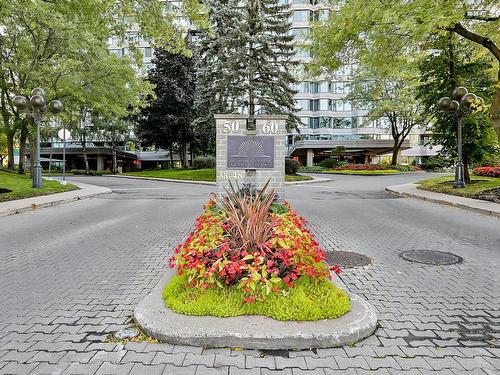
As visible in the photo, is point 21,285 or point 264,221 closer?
point 264,221

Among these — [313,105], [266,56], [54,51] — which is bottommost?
[54,51]

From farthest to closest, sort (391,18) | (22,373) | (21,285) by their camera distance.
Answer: (391,18), (21,285), (22,373)

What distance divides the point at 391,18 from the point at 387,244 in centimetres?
677

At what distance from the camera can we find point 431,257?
6039 millimetres

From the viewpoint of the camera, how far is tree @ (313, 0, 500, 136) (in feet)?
32.3

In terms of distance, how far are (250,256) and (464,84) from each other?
62.6 ft

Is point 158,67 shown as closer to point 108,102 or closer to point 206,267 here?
point 108,102

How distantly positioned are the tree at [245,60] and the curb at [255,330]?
23.7 metres

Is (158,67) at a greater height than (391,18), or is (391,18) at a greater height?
(158,67)

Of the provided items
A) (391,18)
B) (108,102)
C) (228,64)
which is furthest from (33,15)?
(391,18)

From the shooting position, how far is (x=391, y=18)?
33.5 feet

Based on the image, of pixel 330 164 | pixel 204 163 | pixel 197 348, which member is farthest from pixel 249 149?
pixel 330 164

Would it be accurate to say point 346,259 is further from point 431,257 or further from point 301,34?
point 301,34

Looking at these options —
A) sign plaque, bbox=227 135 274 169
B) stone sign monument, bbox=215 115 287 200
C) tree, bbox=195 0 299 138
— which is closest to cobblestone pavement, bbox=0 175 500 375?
stone sign monument, bbox=215 115 287 200
